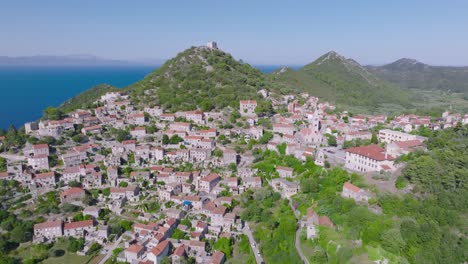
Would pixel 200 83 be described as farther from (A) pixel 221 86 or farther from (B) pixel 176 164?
(B) pixel 176 164

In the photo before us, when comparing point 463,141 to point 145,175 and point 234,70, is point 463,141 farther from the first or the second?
point 234,70

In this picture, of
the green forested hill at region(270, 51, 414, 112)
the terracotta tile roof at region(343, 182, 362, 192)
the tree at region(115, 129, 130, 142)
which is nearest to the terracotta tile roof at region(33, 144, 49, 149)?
the tree at region(115, 129, 130, 142)

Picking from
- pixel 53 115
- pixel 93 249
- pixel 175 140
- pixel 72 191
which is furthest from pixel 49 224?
pixel 53 115

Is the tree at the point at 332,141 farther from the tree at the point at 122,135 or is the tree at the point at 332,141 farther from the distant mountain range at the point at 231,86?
the tree at the point at 122,135

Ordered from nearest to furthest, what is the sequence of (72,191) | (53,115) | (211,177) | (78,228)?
1. (78,228)
2. (72,191)
3. (211,177)
4. (53,115)

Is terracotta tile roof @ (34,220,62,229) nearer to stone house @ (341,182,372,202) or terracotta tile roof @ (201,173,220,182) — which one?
terracotta tile roof @ (201,173,220,182)

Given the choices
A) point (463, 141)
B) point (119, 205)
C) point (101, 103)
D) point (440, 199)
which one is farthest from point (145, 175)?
point (463, 141)
